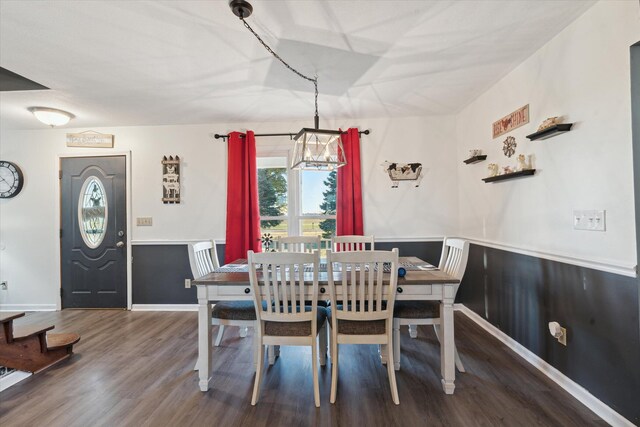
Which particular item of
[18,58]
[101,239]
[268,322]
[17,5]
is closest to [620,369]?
[268,322]

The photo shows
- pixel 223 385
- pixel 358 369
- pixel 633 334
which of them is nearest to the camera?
pixel 633 334

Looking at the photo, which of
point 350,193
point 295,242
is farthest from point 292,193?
point 295,242

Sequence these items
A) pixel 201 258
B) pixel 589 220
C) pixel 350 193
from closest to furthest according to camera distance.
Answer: pixel 589 220, pixel 201 258, pixel 350 193

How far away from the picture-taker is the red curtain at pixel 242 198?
11.9 ft

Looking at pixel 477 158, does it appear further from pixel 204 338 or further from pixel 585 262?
pixel 204 338

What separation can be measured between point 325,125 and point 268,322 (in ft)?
8.58

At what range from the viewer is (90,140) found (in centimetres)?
386

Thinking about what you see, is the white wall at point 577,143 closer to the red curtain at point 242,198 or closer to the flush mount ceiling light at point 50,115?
the red curtain at point 242,198

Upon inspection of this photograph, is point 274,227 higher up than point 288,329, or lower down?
higher up

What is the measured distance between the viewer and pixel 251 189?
3.66 metres

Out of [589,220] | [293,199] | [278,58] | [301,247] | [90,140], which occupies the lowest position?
[301,247]

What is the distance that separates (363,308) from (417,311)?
0.51 m

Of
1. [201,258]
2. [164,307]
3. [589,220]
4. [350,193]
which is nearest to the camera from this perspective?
[589,220]

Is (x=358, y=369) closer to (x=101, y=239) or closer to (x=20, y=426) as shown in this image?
(x=20, y=426)
